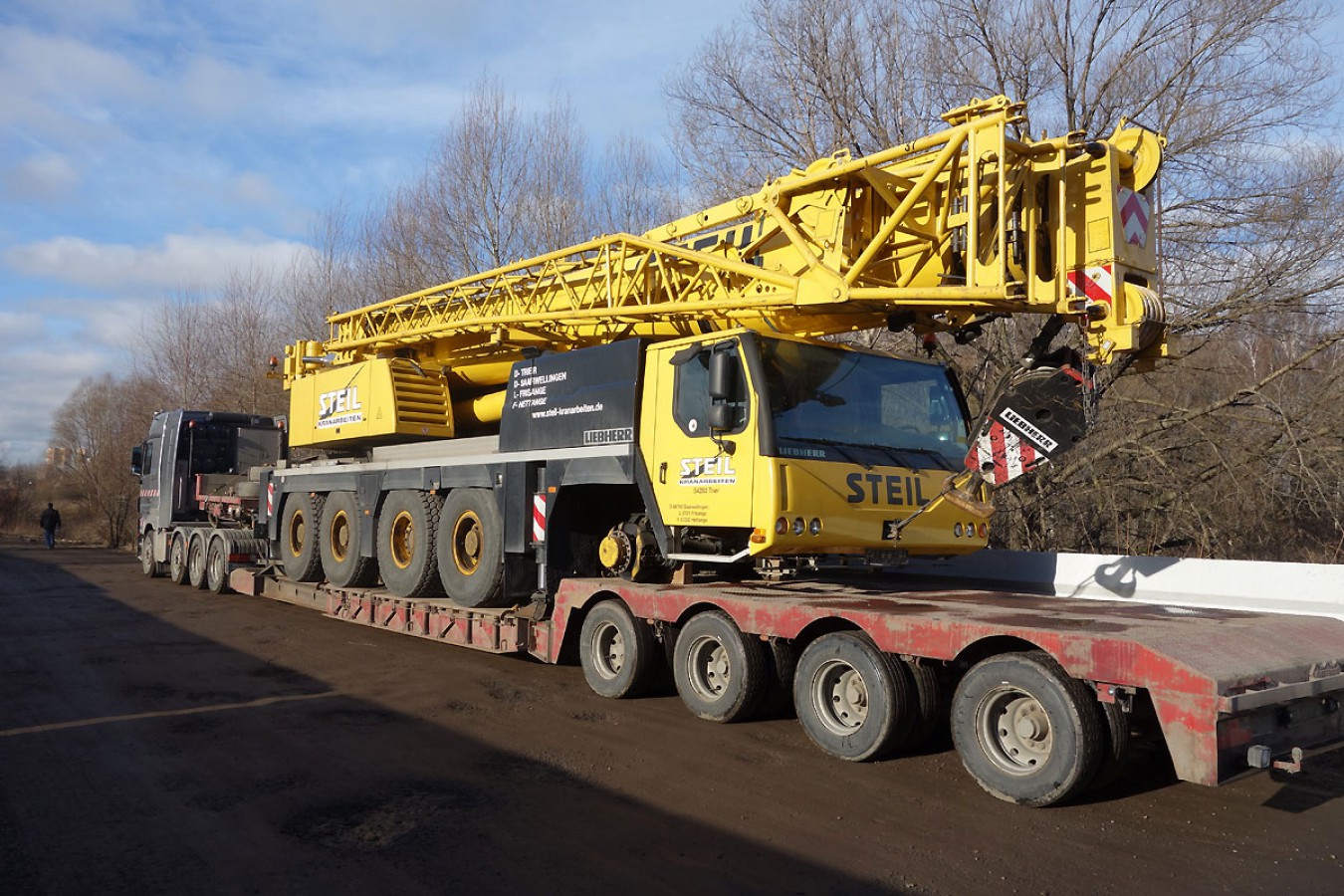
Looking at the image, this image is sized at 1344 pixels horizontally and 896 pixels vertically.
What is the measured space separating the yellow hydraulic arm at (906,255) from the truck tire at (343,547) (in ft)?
11.7

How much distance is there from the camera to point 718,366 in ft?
22.6

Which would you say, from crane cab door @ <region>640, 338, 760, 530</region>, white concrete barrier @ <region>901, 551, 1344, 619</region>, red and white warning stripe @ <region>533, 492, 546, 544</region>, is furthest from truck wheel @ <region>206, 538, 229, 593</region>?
white concrete barrier @ <region>901, 551, 1344, 619</region>

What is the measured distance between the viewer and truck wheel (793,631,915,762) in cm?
587

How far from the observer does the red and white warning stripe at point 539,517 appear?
8977mm

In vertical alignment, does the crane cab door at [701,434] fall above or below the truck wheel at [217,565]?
above

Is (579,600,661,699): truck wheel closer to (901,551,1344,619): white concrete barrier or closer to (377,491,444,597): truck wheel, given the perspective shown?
(901,551,1344,619): white concrete barrier

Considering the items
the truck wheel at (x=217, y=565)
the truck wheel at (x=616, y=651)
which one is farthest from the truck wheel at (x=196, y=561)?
the truck wheel at (x=616, y=651)

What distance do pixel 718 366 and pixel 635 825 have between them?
3219mm

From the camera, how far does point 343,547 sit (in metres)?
12.7

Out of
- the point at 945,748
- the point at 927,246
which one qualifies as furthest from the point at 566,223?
the point at 945,748

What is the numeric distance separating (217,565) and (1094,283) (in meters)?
14.1

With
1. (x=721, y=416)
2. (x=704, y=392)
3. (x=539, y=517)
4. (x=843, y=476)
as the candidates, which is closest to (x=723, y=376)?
(x=721, y=416)

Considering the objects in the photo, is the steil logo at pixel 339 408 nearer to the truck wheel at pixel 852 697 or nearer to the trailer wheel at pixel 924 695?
the truck wheel at pixel 852 697

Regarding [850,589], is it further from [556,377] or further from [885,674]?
[556,377]
